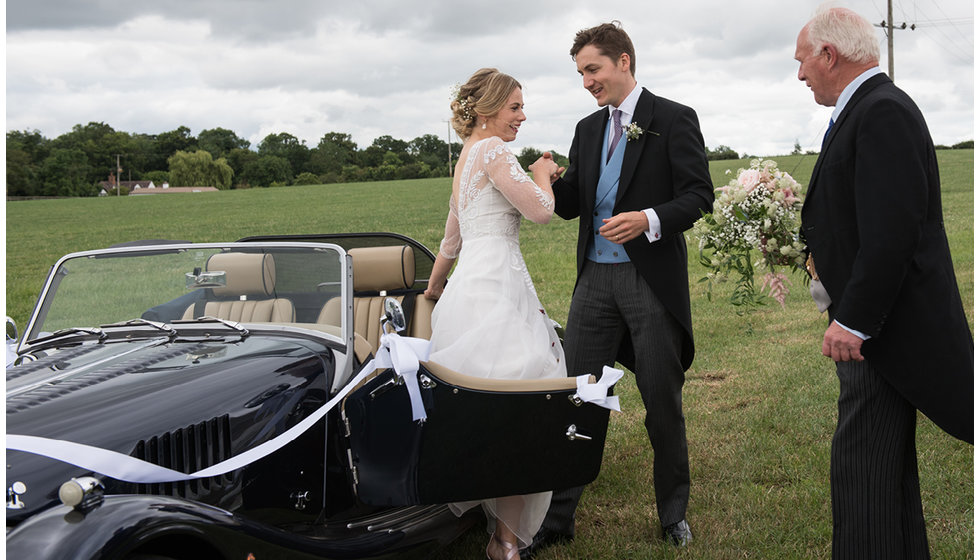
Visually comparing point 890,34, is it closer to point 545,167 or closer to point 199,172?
point 545,167

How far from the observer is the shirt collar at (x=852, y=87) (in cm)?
283

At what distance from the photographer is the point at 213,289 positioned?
406cm

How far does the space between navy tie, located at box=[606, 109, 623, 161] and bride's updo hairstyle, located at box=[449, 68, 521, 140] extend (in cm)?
55

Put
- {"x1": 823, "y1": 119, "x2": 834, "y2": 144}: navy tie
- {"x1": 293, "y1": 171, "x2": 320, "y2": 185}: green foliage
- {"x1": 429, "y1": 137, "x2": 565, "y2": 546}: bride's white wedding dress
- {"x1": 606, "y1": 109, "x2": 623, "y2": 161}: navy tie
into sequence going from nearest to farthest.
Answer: {"x1": 823, "y1": 119, "x2": 834, "y2": 144}: navy tie
{"x1": 429, "y1": 137, "x2": 565, "y2": 546}: bride's white wedding dress
{"x1": 606, "y1": 109, "x2": 623, "y2": 161}: navy tie
{"x1": 293, "y1": 171, "x2": 320, "y2": 185}: green foliage

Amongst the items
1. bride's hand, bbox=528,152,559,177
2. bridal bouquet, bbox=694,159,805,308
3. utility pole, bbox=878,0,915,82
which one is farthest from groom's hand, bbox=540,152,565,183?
utility pole, bbox=878,0,915,82

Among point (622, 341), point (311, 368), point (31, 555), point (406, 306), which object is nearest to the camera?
point (31, 555)

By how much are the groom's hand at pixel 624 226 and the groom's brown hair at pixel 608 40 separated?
34.1 inches

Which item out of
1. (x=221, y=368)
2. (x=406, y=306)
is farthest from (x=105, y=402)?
(x=406, y=306)

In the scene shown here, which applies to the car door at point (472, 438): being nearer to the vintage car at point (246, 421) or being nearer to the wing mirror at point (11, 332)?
the vintage car at point (246, 421)

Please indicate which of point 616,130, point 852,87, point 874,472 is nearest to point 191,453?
point 874,472

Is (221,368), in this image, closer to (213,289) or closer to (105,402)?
(105,402)

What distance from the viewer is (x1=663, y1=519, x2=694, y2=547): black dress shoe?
13.2 ft

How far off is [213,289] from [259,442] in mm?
1192

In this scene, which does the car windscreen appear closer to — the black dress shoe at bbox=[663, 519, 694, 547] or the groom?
the groom
